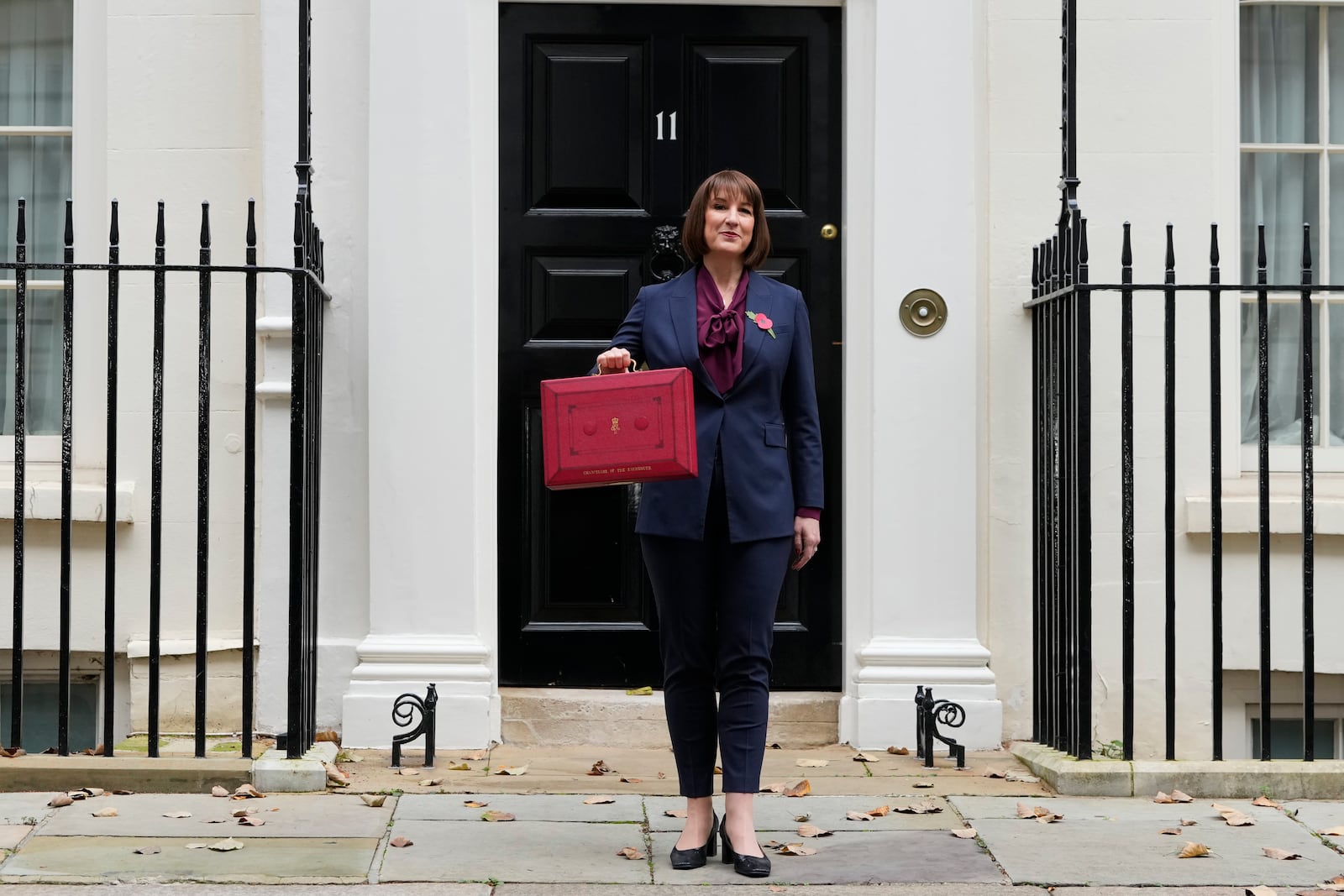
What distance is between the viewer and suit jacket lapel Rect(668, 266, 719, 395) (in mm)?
3904

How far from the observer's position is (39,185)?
19.5 feet

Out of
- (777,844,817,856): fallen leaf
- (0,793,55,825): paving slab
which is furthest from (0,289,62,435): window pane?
(777,844,817,856): fallen leaf

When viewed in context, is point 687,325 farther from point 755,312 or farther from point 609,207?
point 609,207

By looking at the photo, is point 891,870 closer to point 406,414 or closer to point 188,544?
point 406,414

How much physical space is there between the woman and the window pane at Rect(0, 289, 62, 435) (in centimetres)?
299

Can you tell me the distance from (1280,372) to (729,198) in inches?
120

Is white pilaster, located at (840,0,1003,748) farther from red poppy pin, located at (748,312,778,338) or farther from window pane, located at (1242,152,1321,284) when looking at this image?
red poppy pin, located at (748,312,778,338)

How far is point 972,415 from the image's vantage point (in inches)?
214

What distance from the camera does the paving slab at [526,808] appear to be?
4352 millimetres

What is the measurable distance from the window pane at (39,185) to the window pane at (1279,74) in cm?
472

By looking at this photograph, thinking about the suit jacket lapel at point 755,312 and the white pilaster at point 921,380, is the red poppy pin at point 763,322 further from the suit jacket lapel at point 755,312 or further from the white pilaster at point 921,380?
the white pilaster at point 921,380

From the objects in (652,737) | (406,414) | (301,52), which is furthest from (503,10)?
(652,737)

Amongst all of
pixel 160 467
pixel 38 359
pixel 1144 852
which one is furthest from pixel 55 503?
pixel 1144 852

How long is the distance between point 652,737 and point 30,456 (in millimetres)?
2692
